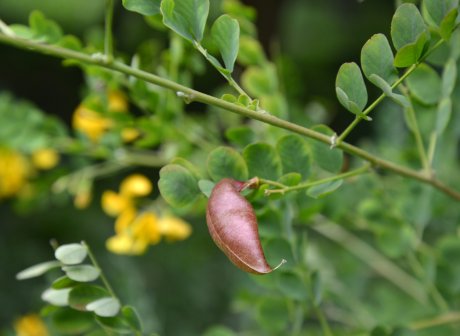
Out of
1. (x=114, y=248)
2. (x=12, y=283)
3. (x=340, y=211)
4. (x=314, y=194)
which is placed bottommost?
(x=12, y=283)

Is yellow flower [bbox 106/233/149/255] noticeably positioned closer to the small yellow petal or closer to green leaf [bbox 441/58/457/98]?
the small yellow petal

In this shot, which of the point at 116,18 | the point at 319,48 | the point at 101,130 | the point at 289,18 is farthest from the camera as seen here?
the point at 289,18

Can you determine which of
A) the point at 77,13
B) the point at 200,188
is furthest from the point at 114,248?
the point at 77,13

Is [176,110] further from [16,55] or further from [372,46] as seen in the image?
[16,55]

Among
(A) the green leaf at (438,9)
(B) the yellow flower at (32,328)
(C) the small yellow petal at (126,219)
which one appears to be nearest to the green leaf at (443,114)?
(A) the green leaf at (438,9)

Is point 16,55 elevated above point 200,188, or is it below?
below

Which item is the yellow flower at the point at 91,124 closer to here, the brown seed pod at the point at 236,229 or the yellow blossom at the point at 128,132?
the yellow blossom at the point at 128,132

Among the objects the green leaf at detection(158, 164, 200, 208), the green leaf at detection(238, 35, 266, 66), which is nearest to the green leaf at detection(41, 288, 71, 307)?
the green leaf at detection(158, 164, 200, 208)

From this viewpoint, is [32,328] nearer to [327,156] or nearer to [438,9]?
[327,156]
